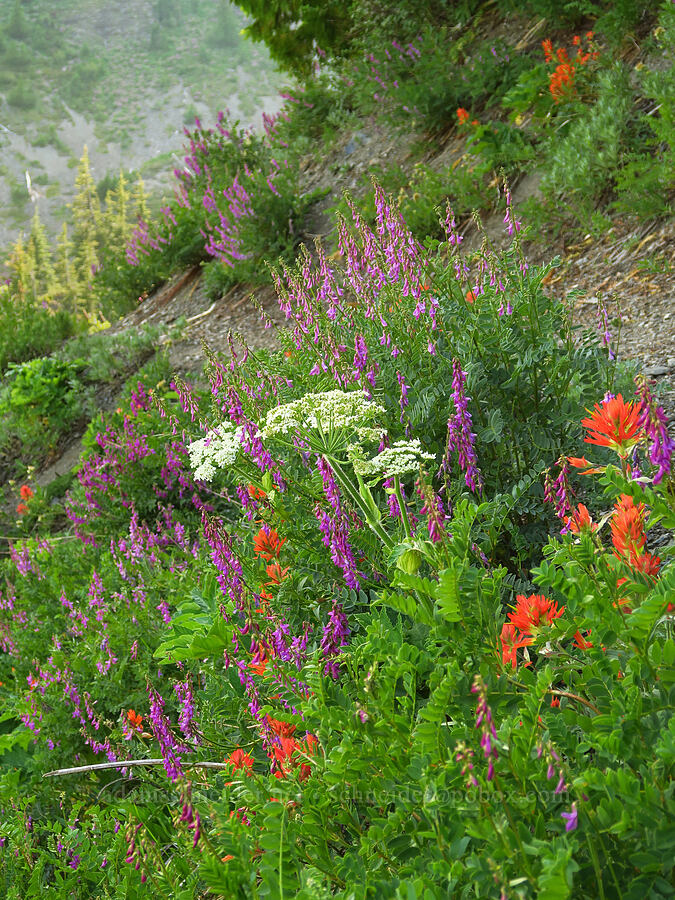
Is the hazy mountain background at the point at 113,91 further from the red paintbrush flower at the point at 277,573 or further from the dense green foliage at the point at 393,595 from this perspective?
the red paintbrush flower at the point at 277,573

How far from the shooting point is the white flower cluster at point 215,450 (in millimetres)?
2180

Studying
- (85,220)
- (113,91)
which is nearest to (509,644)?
A: (85,220)

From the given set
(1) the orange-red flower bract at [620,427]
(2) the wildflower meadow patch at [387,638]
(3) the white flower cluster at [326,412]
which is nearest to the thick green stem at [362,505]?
(2) the wildflower meadow patch at [387,638]

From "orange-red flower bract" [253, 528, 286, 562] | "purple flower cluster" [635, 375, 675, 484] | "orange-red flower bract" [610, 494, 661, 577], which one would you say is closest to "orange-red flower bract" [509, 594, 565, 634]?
"orange-red flower bract" [610, 494, 661, 577]

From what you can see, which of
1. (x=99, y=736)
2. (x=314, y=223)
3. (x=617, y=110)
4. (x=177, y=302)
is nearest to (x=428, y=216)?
(x=617, y=110)

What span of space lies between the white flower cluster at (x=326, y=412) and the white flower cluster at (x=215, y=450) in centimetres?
21

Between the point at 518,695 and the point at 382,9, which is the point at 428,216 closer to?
the point at 382,9

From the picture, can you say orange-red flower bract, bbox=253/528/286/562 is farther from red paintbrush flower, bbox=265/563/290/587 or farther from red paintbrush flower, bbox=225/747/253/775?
red paintbrush flower, bbox=225/747/253/775

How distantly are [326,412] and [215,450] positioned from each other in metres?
0.56

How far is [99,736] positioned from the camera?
129 inches

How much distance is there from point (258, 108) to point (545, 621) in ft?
323

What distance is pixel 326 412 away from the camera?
195cm

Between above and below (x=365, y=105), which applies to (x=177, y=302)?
below

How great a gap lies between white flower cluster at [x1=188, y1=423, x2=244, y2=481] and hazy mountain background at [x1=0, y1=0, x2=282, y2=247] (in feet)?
289
